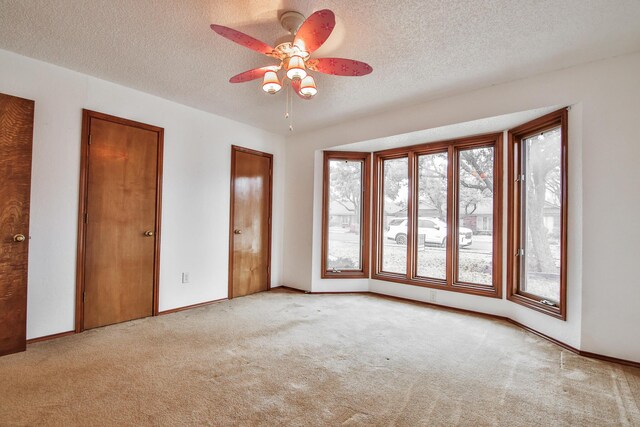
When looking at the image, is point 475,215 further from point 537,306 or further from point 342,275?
point 342,275

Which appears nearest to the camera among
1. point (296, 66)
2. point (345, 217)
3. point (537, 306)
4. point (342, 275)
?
point (296, 66)

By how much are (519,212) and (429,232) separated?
113cm

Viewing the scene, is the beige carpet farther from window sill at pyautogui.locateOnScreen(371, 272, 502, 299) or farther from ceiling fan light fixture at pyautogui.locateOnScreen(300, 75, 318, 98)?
ceiling fan light fixture at pyautogui.locateOnScreen(300, 75, 318, 98)

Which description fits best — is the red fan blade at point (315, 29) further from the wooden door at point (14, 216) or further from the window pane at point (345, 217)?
the window pane at point (345, 217)

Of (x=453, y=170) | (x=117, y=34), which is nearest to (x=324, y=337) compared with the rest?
(x=453, y=170)

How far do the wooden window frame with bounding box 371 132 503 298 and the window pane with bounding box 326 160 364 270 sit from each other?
266mm

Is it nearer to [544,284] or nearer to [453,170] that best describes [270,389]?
[544,284]

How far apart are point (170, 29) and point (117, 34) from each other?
0.46 m

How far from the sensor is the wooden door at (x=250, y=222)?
4.47 meters

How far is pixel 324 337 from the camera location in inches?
118

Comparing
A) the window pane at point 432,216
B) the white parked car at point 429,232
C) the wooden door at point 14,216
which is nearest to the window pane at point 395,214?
the white parked car at point 429,232

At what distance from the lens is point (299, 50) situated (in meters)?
2.16

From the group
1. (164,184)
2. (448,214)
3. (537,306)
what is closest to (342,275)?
(448,214)

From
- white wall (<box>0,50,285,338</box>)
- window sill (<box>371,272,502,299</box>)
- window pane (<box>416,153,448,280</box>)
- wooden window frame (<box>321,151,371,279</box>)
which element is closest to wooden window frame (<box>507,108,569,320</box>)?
window sill (<box>371,272,502,299</box>)
